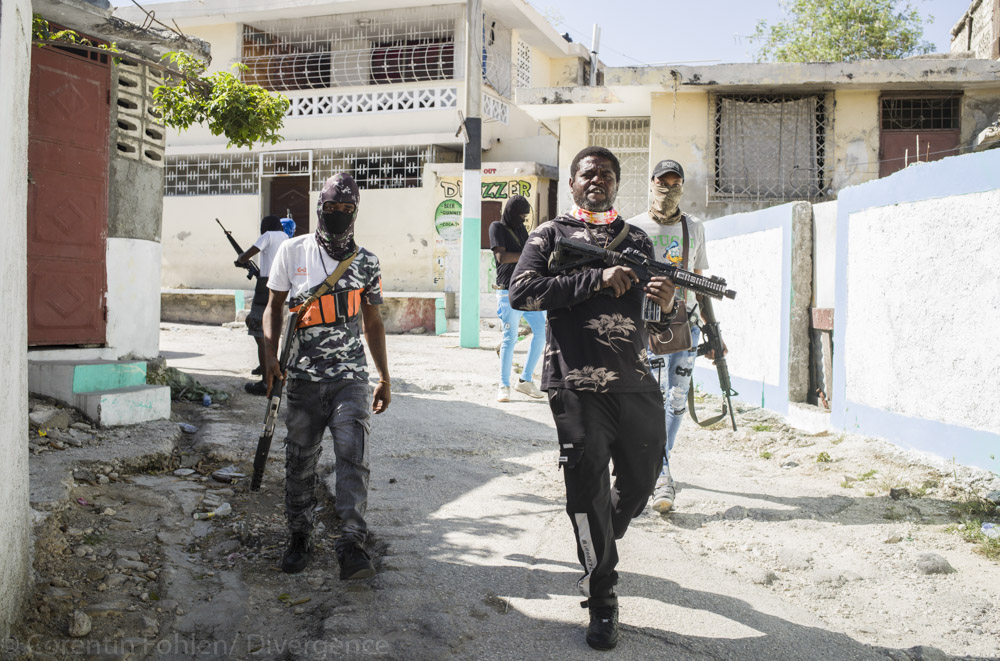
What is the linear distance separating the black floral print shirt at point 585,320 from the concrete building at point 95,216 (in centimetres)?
359

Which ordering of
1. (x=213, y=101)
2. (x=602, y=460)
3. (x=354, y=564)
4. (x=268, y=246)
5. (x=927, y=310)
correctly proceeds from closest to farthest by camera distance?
(x=602, y=460) → (x=354, y=564) → (x=927, y=310) → (x=213, y=101) → (x=268, y=246)

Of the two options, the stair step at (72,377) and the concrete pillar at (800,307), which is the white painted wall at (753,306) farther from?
the stair step at (72,377)

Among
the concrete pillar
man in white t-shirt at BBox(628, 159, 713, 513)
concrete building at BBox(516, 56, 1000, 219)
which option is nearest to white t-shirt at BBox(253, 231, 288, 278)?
man in white t-shirt at BBox(628, 159, 713, 513)

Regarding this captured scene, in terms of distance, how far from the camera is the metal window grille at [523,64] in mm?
19469

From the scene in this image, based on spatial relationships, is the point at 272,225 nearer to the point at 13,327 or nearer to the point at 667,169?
the point at 667,169

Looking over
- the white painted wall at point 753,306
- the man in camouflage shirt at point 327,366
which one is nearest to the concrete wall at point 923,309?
the white painted wall at point 753,306

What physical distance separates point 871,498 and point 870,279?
1.68 m

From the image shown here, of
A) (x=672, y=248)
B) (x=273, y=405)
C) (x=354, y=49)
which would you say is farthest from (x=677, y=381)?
(x=354, y=49)

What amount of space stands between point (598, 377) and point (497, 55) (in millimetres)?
16658

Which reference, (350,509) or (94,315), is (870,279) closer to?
(350,509)

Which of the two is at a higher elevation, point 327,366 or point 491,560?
point 327,366

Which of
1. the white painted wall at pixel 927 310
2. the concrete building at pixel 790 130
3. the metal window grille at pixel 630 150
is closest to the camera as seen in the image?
the white painted wall at pixel 927 310

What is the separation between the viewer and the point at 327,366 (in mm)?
Result: 3504

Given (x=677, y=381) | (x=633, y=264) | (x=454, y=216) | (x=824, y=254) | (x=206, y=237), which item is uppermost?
(x=454, y=216)
